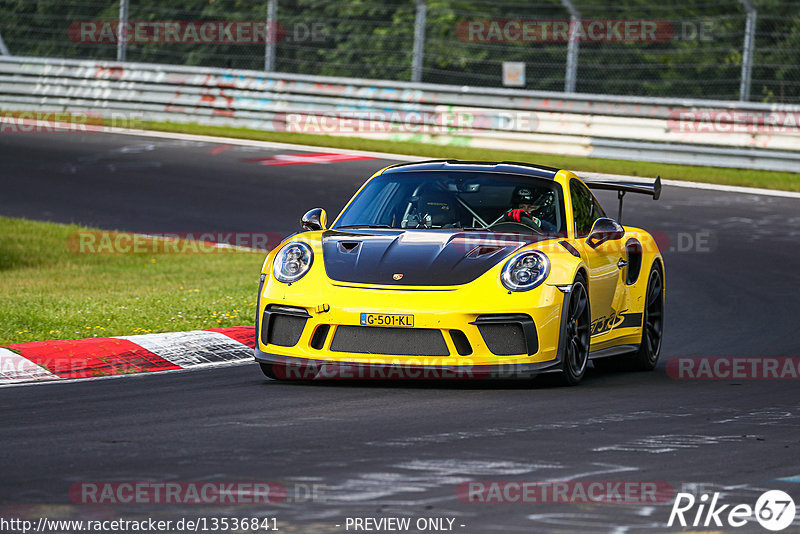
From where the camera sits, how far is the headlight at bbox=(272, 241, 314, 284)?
313 inches

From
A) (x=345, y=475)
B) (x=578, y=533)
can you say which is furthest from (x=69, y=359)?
(x=578, y=533)

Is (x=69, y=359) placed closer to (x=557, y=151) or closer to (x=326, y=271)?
(x=326, y=271)

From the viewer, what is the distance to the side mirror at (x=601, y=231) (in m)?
8.68

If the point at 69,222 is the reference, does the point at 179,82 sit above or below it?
above

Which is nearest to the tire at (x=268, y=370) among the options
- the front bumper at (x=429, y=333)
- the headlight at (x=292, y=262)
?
the front bumper at (x=429, y=333)

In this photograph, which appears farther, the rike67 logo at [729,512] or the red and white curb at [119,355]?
the red and white curb at [119,355]

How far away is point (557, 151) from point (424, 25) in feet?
10.1

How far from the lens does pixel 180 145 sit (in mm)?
23422

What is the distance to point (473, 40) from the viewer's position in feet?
77.0
